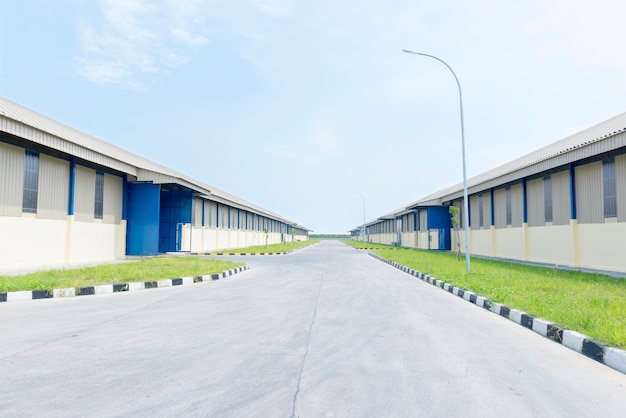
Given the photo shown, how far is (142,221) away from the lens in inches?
822

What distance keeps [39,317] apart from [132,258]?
14.0 metres

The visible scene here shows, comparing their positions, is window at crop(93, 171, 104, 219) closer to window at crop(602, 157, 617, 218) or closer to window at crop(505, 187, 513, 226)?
window at crop(602, 157, 617, 218)

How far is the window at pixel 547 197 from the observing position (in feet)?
59.9

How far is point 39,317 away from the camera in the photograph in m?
7.14

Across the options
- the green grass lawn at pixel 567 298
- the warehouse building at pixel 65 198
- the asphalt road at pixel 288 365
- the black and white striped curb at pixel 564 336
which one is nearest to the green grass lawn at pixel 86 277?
the asphalt road at pixel 288 365

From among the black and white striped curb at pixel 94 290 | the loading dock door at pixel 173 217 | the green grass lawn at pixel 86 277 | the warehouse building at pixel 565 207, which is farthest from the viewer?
the loading dock door at pixel 173 217

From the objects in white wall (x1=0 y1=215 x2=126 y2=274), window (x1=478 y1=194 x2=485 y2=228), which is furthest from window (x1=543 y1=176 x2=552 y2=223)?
white wall (x1=0 y1=215 x2=126 y2=274)

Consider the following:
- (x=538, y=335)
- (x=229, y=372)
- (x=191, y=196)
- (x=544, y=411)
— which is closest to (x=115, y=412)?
(x=229, y=372)

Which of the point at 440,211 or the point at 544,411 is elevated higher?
the point at 440,211

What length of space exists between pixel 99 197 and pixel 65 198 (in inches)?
94.9

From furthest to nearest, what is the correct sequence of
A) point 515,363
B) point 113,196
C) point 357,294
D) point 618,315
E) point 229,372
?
point 113,196 → point 357,294 → point 618,315 → point 515,363 → point 229,372

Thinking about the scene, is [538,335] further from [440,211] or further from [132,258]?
[440,211]

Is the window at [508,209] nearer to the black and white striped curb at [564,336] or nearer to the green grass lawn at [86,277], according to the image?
the black and white striped curb at [564,336]

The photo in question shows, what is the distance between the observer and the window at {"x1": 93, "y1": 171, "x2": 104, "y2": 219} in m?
18.4
